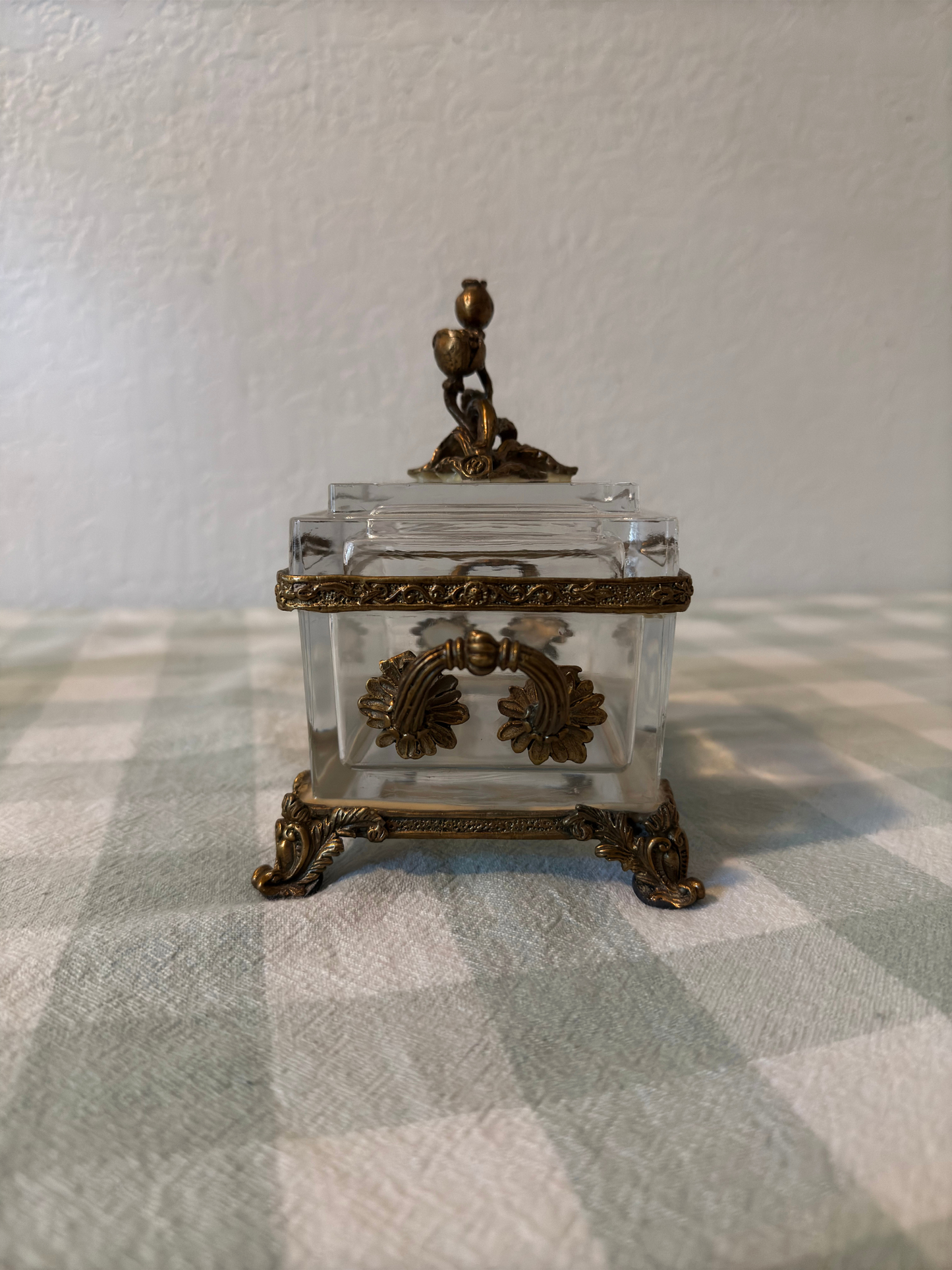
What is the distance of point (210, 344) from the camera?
3.76 feet

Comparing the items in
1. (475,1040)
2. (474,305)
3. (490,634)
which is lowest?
(475,1040)

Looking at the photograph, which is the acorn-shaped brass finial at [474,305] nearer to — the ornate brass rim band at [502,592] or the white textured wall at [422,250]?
the ornate brass rim band at [502,592]

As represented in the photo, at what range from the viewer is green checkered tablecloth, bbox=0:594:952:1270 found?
0.80ft

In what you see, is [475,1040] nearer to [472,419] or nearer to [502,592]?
[502,592]

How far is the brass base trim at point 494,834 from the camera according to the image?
1.37ft

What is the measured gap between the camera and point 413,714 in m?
0.41

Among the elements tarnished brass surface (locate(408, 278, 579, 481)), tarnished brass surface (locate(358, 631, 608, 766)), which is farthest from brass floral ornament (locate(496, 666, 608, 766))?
tarnished brass surface (locate(408, 278, 579, 481))

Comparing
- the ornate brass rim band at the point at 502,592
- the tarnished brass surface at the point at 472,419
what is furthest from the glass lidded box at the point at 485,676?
the tarnished brass surface at the point at 472,419

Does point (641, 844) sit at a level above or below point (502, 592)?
below

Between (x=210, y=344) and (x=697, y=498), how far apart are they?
28.7 inches

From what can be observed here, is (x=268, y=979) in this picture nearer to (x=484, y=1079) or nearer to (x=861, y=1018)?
(x=484, y=1079)

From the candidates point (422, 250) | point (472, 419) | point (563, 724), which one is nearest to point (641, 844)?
point (563, 724)

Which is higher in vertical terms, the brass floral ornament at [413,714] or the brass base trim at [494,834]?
the brass floral ornament at [413,714]

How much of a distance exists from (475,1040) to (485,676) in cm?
17
